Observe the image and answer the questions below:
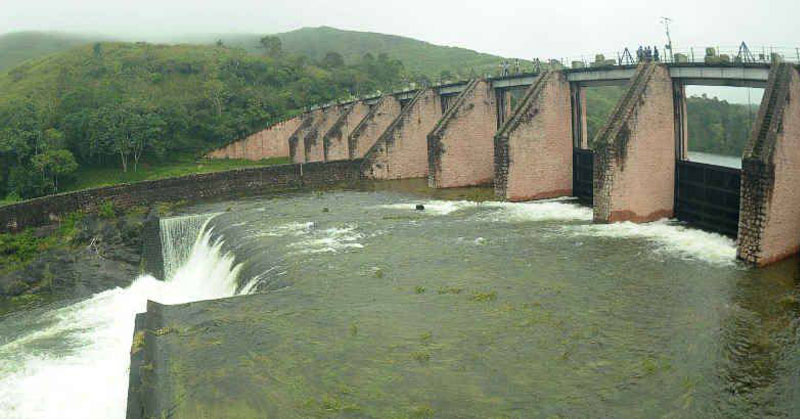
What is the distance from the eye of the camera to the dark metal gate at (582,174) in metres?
31.5

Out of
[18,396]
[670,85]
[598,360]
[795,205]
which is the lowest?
[18,396]

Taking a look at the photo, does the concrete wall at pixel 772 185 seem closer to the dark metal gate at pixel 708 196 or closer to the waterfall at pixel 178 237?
the dark metal gate at pixel 708 196

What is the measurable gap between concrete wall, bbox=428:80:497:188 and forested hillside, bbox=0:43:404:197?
102 ft

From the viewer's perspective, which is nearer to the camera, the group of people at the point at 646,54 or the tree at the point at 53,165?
the group of people at the point at 646,54

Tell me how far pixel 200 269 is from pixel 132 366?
1312cm

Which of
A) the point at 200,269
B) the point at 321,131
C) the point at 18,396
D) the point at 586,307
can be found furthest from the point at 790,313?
the point at 321,131

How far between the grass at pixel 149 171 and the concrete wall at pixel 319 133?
699 centimetres

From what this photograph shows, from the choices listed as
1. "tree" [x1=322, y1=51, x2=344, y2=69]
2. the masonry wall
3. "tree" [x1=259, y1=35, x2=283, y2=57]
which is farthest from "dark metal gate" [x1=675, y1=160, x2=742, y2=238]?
"tree" [x1=259, y1=35, x2=283, y2=57]

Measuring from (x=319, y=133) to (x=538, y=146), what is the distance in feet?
98.1

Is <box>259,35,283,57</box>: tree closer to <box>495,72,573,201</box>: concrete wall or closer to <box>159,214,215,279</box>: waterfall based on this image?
<box>159,214,215,279</box>: waterfall

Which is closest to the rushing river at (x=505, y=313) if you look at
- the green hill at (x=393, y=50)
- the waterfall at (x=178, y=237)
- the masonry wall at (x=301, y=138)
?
the waterfall at (x=178, y=237)

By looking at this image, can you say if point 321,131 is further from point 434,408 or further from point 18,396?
point 434,408

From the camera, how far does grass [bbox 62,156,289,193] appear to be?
182ft

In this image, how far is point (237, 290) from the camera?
70.6 feet
